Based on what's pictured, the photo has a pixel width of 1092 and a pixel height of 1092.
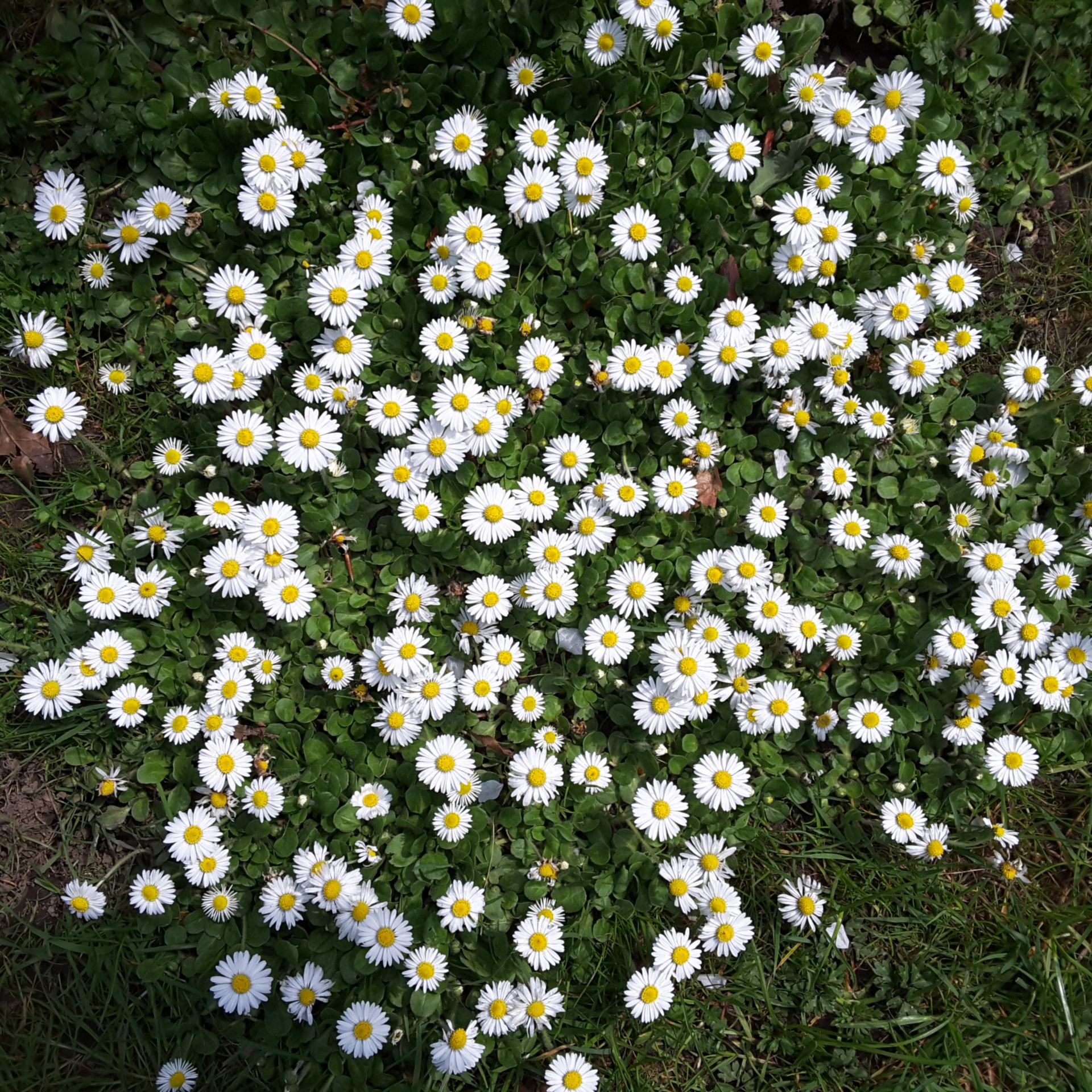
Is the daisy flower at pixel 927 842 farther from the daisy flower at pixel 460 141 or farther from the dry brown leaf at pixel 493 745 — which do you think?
the daisy flower at pixel 460 141

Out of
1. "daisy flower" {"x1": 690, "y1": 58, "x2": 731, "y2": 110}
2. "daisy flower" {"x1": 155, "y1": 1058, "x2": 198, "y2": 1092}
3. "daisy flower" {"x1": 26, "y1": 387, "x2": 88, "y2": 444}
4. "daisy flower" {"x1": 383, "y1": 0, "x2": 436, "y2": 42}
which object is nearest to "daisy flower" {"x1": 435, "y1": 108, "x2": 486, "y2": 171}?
"daisy flower" {"x1": 383, "y1": 0, "x2": 436, "y2": 42}

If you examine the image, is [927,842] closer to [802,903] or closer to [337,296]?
[802,903]

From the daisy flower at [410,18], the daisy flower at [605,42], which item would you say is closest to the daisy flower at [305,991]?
the daisy flower at [410,18]

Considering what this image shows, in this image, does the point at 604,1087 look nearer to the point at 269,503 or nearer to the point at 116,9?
the point at 269,503

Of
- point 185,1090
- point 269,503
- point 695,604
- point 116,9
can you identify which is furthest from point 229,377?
point 185,1090

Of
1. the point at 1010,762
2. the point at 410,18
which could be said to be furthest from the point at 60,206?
the point at 1010,762

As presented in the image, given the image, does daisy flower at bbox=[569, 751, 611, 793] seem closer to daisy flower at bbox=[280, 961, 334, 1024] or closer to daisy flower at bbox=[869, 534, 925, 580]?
daisy flower at bbox=[280, 961, 334, 1024]

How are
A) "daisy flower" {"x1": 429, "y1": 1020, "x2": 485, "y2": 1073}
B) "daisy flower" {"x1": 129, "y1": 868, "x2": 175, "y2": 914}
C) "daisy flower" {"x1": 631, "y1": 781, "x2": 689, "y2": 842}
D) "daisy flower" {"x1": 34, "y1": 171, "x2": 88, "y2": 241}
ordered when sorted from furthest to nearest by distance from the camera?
"daisy flower" {"x1": 34, "y1": 171, "x2": 88, "y2": 241}, "daisy flower" {"x1": 631, "y1": 781, "x2": 689, "y2": 842}, "daisy flower" {"x1": 129, "y1": 868, "x2": 175, "y2": 914}, "daisy flower" {"x1": 429, "y1": 1020, "x2": 485, "y2": 1073}

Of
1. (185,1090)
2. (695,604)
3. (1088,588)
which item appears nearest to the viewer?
(185,1090)
